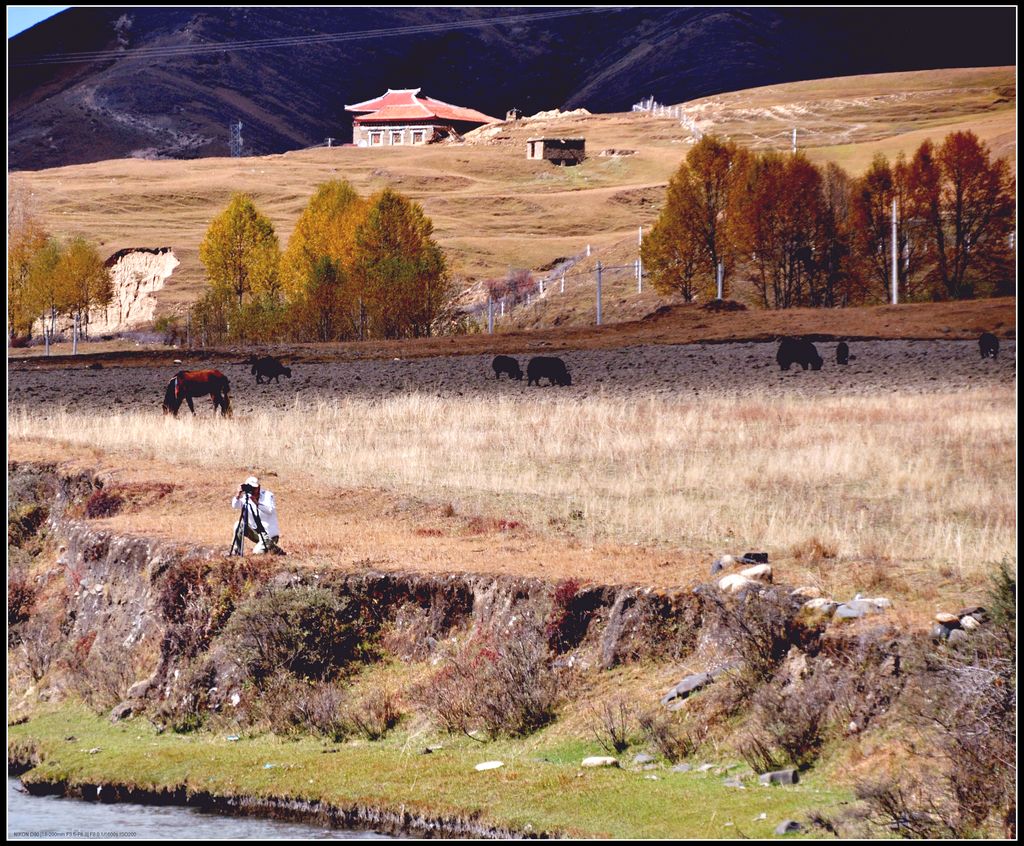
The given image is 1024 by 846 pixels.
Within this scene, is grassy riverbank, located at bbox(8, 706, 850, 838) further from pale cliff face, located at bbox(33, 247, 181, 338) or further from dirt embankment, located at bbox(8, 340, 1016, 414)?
pale cliff face, located at bbox(33, 247, 181, 338)

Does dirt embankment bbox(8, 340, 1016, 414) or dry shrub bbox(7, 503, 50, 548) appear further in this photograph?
dirt embankment bbox(8, 340, 1016, 414)

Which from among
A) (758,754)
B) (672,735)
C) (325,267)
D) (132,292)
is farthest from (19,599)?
(132,292)

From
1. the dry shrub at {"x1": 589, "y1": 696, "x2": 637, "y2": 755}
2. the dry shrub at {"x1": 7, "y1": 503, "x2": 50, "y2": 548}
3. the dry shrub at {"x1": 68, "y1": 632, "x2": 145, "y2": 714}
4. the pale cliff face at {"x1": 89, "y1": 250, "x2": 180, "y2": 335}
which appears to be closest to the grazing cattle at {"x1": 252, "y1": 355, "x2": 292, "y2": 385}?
the dry shrub at {"x1": 7, "y1": 503, "x2": 50, "y2": 548}

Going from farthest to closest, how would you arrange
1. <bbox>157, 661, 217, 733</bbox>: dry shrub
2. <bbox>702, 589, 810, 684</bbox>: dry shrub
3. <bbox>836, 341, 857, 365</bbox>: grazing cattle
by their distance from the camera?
<bbox>836, 341, 857, 365</bbox>: grazing cattle → <bbox>157, 661, 217, 733</bbox>: dry shrub → <bbox>702, 589, 810, 684</bbox>: dry shrub

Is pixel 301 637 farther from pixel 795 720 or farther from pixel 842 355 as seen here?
pixel 842 355

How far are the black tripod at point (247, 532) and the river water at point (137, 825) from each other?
4559mm

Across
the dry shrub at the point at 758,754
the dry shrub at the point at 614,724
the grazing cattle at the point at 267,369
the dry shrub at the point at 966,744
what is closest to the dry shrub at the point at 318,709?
the dry shrub at the point at 614,724

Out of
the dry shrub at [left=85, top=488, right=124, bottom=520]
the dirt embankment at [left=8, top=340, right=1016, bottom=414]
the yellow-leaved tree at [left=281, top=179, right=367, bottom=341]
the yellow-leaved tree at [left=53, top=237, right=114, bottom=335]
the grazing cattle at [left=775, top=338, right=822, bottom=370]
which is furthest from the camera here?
the yellow-leaved tree at [left=53, top=237, right=114, bottom=335]

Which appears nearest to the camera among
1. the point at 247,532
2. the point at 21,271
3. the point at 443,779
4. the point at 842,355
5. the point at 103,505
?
the point at 443,779

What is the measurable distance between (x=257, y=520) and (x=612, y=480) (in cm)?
810

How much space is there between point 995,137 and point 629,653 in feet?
331

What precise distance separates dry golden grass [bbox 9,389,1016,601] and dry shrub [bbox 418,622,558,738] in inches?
46.2

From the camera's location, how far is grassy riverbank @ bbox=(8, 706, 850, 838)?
41.0ft

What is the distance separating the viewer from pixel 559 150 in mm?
186750
